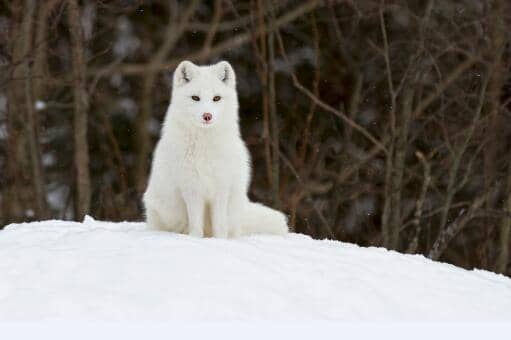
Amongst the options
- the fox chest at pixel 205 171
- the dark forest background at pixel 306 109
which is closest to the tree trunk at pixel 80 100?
the dark forest background at pixel 306 109

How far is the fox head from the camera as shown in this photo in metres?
5.71

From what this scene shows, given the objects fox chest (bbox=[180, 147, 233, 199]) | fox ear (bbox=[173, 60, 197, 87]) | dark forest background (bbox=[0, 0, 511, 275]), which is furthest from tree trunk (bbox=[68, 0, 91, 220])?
fox chest (bbox=[180, 147, 233, 199])

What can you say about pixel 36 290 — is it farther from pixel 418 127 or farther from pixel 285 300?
pixel 418 127

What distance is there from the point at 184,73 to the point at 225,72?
12.4 inches

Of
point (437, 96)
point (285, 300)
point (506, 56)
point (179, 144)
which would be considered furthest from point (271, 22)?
point (285, 300)

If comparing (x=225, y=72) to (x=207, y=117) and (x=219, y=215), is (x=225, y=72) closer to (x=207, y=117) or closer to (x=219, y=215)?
(x=207, y=117)

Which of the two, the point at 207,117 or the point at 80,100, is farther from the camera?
the point at 80,100

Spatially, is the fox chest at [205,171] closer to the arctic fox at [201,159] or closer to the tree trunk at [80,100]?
the arctic fox at [201,159]

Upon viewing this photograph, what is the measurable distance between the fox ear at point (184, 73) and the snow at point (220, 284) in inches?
48.1

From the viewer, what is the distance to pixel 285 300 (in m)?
4.13

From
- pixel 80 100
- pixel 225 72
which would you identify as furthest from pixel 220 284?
pixel 80 100

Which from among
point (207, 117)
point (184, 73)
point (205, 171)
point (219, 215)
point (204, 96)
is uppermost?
point (184, 73)

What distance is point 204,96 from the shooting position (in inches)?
226

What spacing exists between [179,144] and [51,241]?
3.87 feet
